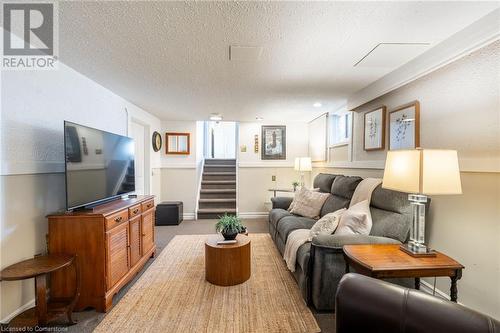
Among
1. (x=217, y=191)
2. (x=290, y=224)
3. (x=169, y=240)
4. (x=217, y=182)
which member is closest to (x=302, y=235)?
(x=290, y=224)

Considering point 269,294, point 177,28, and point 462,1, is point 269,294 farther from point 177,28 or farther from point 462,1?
point 462,1

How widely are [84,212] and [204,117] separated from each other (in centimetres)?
319

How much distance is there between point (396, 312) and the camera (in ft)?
2.83

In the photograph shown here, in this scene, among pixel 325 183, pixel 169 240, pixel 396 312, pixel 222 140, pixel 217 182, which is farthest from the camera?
pixel 222 140

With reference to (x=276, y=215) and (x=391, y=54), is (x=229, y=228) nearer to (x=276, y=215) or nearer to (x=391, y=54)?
(x=276, y=215)

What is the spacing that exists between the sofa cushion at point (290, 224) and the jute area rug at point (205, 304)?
0.40 meters

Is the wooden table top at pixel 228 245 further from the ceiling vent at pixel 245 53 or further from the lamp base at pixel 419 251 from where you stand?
the ceiling vent at pixel 245 53

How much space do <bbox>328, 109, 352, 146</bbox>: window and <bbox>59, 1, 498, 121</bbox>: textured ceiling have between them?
1019 millimetres

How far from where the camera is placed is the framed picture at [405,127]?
2.16m

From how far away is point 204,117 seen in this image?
189 inches

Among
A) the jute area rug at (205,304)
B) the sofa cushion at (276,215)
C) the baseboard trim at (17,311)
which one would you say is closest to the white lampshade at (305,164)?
the sofa cushion at (276,215)

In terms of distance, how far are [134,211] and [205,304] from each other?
1.25 metres

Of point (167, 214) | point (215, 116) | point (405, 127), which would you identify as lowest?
point (167, 214)

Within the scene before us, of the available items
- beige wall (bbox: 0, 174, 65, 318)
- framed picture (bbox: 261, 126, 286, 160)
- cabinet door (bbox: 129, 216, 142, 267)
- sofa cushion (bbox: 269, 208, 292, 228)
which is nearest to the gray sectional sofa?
sofa cushion (bbox: 269, 208, 292, 228)
